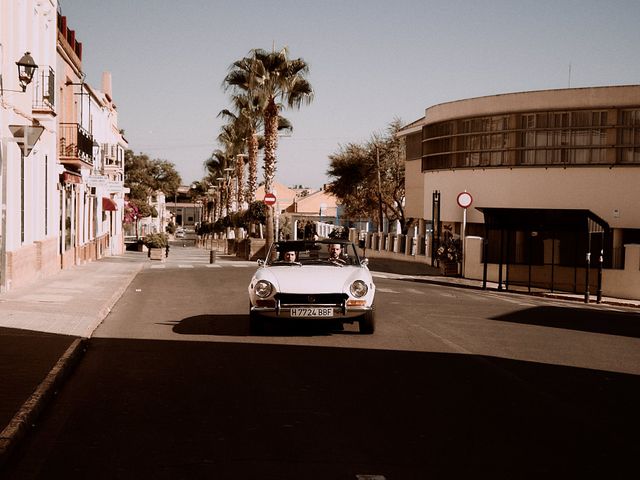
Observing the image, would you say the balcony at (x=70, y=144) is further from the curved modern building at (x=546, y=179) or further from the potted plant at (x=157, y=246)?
the curved modern building at (x=546, y=179)

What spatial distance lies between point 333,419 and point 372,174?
213 feet

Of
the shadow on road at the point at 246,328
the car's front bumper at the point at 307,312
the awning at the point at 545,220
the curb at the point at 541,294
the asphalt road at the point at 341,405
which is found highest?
the awning at the point at 545,220

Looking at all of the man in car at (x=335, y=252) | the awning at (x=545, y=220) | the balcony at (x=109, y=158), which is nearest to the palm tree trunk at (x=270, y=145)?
the balcony at (x=109, y=158)

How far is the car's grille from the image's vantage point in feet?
43.4

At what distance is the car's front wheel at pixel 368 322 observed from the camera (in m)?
13.8

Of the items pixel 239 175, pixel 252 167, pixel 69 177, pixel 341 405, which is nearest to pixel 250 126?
pixel 252 167

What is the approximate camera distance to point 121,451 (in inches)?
266

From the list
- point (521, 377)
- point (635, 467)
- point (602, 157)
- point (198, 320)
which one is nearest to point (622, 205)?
point (602, 157)

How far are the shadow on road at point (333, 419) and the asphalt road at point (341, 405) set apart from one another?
0.02 m

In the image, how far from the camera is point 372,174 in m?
72.3

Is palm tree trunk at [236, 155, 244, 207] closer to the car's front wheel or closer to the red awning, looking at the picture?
the red awning

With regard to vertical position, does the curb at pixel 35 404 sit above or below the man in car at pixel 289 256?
below

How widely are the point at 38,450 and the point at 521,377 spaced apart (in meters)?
5.68

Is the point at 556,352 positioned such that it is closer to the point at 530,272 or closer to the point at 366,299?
the point at 366,299
